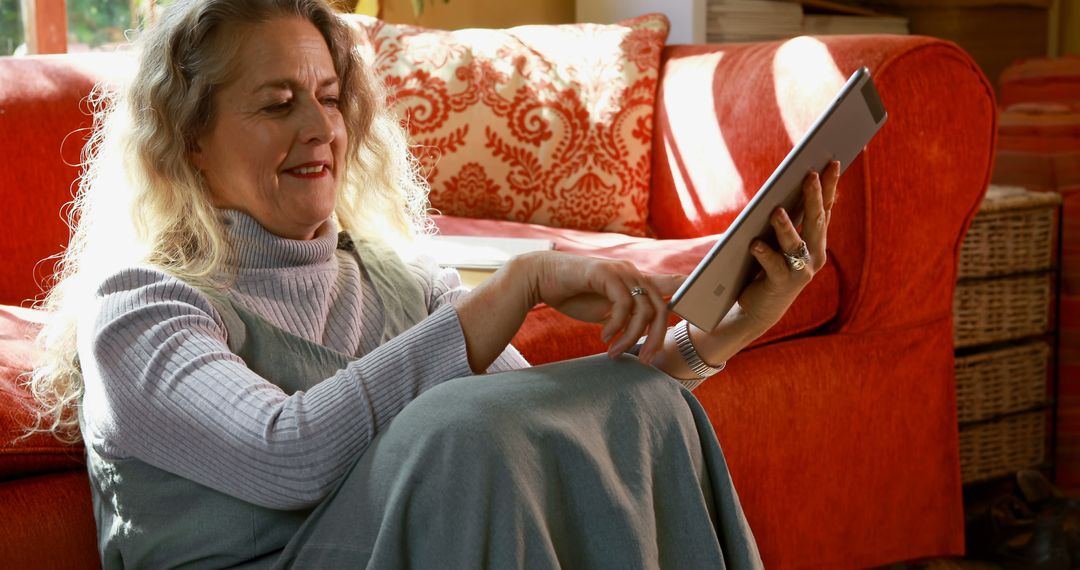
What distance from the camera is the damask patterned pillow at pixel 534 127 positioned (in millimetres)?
2049

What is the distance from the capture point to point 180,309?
0.97 m

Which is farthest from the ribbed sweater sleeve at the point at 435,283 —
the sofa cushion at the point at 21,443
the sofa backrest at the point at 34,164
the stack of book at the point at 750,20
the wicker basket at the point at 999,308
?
the stack of book at the point at 750,20

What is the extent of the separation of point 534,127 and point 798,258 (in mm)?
1058

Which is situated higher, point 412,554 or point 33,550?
point 412,554

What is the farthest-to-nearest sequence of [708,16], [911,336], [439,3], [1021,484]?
1. [439,3]
2. [708,16]
3. [1021,484]
4. [911,336]

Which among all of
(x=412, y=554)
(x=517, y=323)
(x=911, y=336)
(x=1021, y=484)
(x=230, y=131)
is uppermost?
(x=230, y=131)

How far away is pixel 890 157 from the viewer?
65.6 inches

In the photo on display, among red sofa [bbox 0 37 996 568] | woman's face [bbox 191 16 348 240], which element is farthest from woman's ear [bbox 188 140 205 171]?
red sofa [bbox 0 37 996 568]

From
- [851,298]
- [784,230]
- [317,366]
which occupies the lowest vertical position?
[851,298]

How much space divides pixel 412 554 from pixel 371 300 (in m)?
0.40

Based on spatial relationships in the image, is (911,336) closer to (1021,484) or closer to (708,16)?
(1021,484)

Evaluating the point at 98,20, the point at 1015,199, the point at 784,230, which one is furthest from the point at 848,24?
the point at 784,230

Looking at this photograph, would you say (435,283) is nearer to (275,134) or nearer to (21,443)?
(275,134)

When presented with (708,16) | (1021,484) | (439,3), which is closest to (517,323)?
(1021,484)
